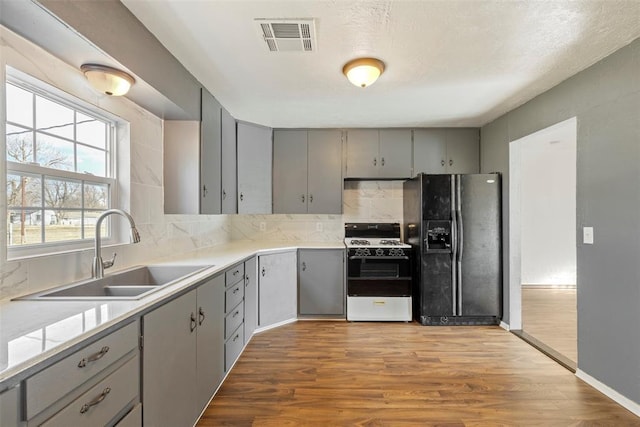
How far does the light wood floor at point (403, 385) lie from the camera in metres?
1.80

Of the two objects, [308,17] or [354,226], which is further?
[354,226]

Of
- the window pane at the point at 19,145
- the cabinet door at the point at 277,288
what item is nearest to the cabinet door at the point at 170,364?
the window pane at the point at 19,145

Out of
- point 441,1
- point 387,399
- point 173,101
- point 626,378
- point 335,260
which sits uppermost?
point 441,1

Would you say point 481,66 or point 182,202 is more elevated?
point 481,66

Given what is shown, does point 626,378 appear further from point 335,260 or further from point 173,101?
point 173,101

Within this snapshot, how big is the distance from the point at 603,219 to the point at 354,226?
8.06 ft

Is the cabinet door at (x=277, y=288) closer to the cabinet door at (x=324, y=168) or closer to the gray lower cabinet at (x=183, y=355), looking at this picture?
the cabinet door at (x=324, y=168)

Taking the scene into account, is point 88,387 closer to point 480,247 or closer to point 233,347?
point 233,347

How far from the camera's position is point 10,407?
725 millimetres

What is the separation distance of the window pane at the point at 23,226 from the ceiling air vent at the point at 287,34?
1.56 metres

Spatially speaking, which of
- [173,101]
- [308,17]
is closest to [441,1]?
[308,17]

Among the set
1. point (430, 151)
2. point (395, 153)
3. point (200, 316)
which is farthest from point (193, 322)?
point (430, 151)

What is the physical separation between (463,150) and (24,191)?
399 cm

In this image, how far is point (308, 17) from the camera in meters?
1.57
